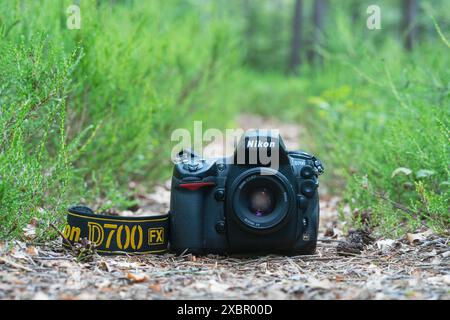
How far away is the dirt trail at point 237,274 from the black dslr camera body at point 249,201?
9 cm

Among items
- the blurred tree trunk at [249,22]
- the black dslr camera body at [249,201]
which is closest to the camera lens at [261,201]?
the black dslr camera body at [249,201]

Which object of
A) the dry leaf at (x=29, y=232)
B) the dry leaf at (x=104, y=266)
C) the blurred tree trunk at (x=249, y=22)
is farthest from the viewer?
the blurred tree trunk at (x=249, y=22)

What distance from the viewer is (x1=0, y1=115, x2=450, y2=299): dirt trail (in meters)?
2.48

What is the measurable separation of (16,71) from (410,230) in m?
2.19

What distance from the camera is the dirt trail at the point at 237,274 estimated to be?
97.7 inches

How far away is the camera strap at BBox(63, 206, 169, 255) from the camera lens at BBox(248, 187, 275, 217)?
0.45m

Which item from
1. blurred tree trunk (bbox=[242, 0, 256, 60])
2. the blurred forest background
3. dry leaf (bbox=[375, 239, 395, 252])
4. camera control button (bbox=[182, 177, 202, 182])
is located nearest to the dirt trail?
dry leaf (bbox=[375, 239, 395, 252])

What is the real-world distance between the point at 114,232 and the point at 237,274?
2.14ft

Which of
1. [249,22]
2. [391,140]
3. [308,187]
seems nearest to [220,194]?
[308,187]

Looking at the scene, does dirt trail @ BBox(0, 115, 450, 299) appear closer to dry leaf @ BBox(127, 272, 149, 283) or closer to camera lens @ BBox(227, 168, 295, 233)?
dry leaf @ BBox(127, 272, 149, 283)

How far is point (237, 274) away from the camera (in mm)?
2889

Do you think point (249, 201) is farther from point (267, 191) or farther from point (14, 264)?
point (14, 264)

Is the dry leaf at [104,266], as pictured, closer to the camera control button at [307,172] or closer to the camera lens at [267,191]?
the camera lens at [267,191]
